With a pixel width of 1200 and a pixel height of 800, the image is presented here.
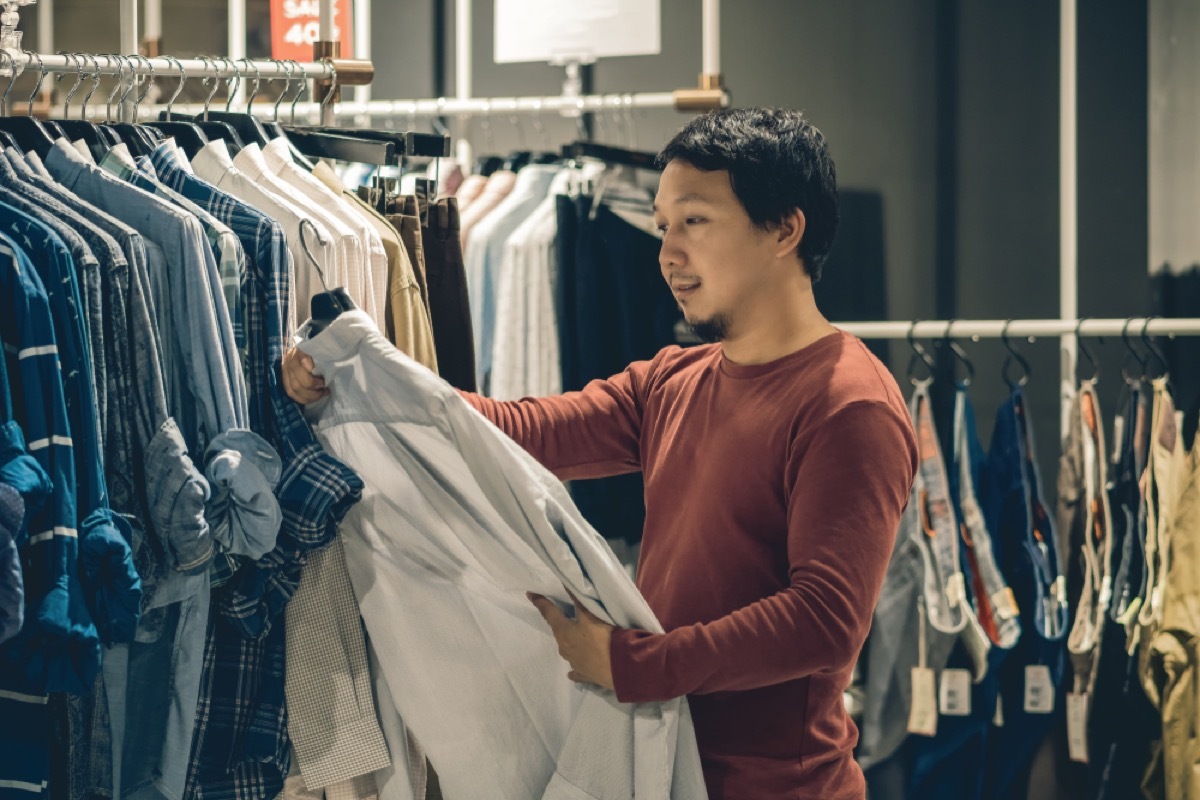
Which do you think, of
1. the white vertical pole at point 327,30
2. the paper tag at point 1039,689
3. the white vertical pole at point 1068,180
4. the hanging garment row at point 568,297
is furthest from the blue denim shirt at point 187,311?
the white vertical pole at point 1068,180

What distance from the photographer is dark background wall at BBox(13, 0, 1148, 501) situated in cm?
357

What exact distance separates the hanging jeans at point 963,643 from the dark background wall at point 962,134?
53 centimetres

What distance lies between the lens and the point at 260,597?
5.93 ft

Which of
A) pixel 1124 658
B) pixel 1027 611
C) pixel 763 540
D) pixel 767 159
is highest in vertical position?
pixel 767 159

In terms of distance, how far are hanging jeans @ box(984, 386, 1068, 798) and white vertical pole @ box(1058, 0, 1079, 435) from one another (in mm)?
454

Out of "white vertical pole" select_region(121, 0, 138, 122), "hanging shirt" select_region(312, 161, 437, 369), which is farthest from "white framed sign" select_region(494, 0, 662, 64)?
"hanging shirt" select_region(312, 161, 437, 369)

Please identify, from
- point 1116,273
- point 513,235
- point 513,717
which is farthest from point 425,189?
point 1116,273

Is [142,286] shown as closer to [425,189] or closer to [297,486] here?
[297,486]

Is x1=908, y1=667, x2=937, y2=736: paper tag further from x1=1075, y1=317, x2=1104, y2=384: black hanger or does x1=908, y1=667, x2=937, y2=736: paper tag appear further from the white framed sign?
the white framed sign

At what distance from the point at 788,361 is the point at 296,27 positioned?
91.9 inches

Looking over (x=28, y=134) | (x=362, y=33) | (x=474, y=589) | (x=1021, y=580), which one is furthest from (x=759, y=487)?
(x=362, y=33)

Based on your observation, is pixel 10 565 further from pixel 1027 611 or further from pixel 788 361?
pixel 1027 611

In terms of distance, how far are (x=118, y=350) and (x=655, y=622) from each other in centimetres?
74

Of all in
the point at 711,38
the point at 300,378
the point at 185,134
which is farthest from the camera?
the point at 711,38
